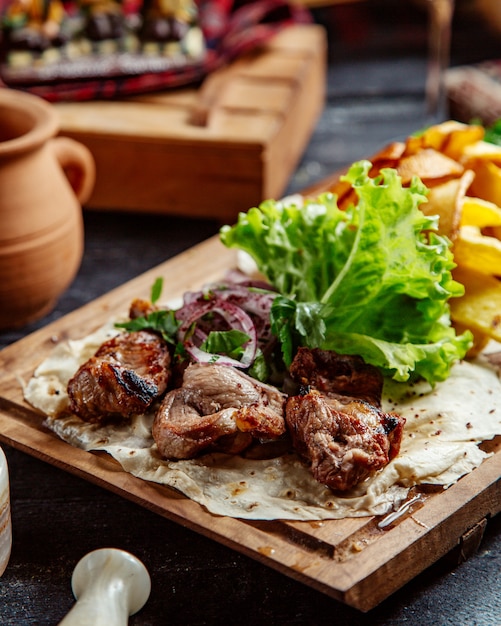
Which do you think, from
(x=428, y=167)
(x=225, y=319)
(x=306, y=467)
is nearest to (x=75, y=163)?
(x=225, y=319)

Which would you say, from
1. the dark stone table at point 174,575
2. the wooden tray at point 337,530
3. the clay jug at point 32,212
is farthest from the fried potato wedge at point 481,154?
the clay jug at point 32,212

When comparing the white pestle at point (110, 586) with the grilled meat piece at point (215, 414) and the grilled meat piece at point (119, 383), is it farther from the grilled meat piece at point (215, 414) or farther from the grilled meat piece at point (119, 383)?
the grilled meat piece at point (119, 383)

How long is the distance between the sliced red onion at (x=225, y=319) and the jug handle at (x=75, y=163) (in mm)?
974

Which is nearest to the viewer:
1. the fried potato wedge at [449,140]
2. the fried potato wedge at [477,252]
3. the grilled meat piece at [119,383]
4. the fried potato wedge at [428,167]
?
the grilled meat piece at [119,383]

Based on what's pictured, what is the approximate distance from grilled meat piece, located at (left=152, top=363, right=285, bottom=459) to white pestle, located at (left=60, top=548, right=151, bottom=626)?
301mm

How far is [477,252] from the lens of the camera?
2.52 metres

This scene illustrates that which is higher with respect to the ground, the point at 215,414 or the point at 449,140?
the point at 449,140

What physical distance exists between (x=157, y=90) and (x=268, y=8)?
819mm

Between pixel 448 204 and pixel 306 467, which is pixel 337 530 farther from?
pixel 448 204

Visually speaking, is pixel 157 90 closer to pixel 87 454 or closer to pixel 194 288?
pixel 194 288

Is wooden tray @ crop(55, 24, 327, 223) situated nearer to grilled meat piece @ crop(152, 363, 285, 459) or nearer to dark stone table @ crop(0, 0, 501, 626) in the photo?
dark stone table @ crop(0, 0, 501, 626)

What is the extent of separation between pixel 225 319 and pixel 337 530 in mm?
678

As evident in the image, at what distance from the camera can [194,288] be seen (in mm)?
2932

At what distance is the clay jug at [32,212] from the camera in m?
2.90
